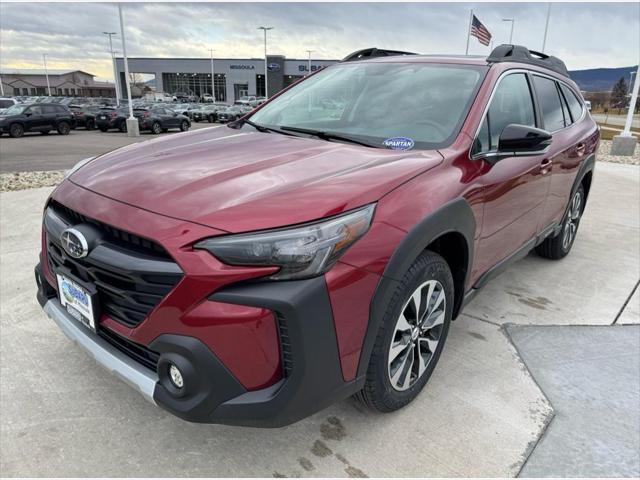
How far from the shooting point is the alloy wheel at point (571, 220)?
14.9ft

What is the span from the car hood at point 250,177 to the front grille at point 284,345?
13.2 inches

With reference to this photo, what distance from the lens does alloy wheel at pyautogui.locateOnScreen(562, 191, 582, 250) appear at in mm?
4535

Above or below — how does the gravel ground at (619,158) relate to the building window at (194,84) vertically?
below

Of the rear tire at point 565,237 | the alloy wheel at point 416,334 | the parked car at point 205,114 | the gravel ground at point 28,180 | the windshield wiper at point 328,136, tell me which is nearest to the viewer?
the alloy wheel at point 416,334

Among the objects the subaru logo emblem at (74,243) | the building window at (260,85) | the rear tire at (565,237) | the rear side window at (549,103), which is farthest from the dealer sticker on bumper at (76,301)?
the building window at (260,85)

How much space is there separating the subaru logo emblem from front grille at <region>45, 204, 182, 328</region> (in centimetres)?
3

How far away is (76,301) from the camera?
2098 millimetres

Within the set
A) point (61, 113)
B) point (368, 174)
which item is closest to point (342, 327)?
point (368, 174)

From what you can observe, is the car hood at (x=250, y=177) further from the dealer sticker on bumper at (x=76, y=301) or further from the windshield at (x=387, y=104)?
the dealer sticker on bumper at (x=76, y=301)

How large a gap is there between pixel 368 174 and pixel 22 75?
113 meters

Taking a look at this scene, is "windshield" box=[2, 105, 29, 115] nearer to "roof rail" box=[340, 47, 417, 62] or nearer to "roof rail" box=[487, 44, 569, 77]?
"roof rail" box=[340, 47, 417, 62]

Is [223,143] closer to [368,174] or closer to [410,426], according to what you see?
[368,174]

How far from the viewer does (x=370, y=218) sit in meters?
1.88

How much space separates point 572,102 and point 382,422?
11.7 feet
